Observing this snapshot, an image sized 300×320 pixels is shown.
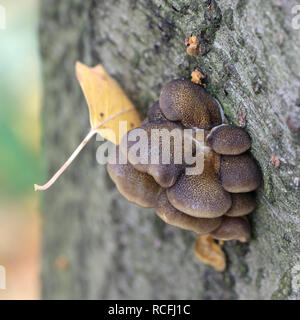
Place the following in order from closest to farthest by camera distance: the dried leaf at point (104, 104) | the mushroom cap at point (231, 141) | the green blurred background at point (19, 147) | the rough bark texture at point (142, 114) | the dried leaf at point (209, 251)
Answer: the rough bark texture at point (142, 114) < the mushroom cap at point (231, 141) < the dried leaf at point (104, 104) < the dried leaf at point (209, 251) < the green blurred background at point (19, 147)

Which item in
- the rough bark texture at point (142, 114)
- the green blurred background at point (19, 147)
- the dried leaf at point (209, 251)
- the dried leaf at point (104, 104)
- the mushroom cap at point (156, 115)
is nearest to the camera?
the rough bark texture at point (142, 114)

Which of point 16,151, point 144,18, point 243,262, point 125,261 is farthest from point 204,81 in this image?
→ point 16,151

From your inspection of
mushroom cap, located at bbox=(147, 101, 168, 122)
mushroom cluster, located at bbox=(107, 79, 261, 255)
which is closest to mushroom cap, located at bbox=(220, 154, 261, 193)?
mushroom cluster, located at bbox=(107, 79, 261, 255)

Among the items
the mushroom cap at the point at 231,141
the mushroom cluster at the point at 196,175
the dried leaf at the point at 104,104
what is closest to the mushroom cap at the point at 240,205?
the mushroom cluster at the point at 196,175

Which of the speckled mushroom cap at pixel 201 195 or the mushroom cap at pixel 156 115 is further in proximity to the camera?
the mushroom cap at pixel 156 115

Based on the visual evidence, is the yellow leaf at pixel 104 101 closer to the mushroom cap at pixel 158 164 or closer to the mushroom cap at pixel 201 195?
the mushroom cap at pixel 158 164

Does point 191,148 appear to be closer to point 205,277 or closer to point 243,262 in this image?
point 243,262

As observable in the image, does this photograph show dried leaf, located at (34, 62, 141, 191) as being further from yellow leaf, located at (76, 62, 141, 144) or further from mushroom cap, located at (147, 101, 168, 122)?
mushroom cap, located at (147, 101, 168, 122)
